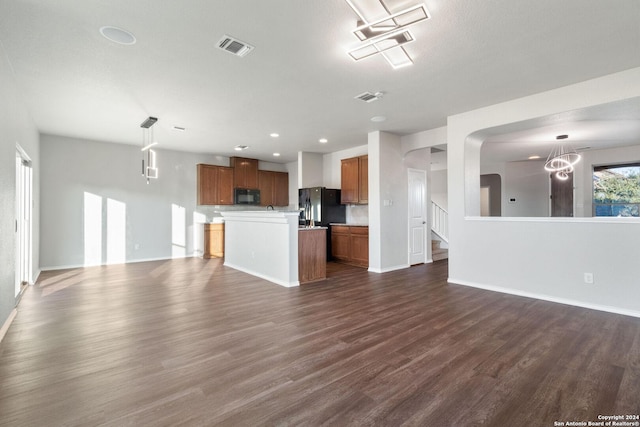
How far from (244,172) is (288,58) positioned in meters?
5.89

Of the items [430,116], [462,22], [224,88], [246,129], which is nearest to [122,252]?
[246,129]

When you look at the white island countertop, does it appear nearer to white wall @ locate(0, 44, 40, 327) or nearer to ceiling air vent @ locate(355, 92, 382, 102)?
ceiling air vent @ locate(355, 92, 382, 102)

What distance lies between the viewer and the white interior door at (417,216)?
6508 millimetres

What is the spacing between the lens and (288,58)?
9.81 ft

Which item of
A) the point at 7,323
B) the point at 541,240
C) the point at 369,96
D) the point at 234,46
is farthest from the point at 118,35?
the point at 541,240

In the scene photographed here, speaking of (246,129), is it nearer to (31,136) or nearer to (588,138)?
(31,136)

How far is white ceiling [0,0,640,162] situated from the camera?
7.52 feet

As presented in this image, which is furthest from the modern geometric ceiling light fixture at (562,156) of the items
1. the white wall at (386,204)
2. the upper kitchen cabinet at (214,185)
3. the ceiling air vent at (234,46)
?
the upper kitchen cabinet at (214,185)

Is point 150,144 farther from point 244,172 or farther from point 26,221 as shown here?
point 244,172

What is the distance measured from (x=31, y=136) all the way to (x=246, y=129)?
136 inches

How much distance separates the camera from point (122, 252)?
686 cm

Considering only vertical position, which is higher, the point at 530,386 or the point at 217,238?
the point at 217,238

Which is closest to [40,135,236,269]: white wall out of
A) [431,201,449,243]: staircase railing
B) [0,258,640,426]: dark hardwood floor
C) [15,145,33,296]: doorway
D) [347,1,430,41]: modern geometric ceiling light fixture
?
[15,145,33,296]: doorway

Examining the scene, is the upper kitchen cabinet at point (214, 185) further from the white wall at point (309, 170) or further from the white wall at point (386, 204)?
the white wall at point (386, 204)
